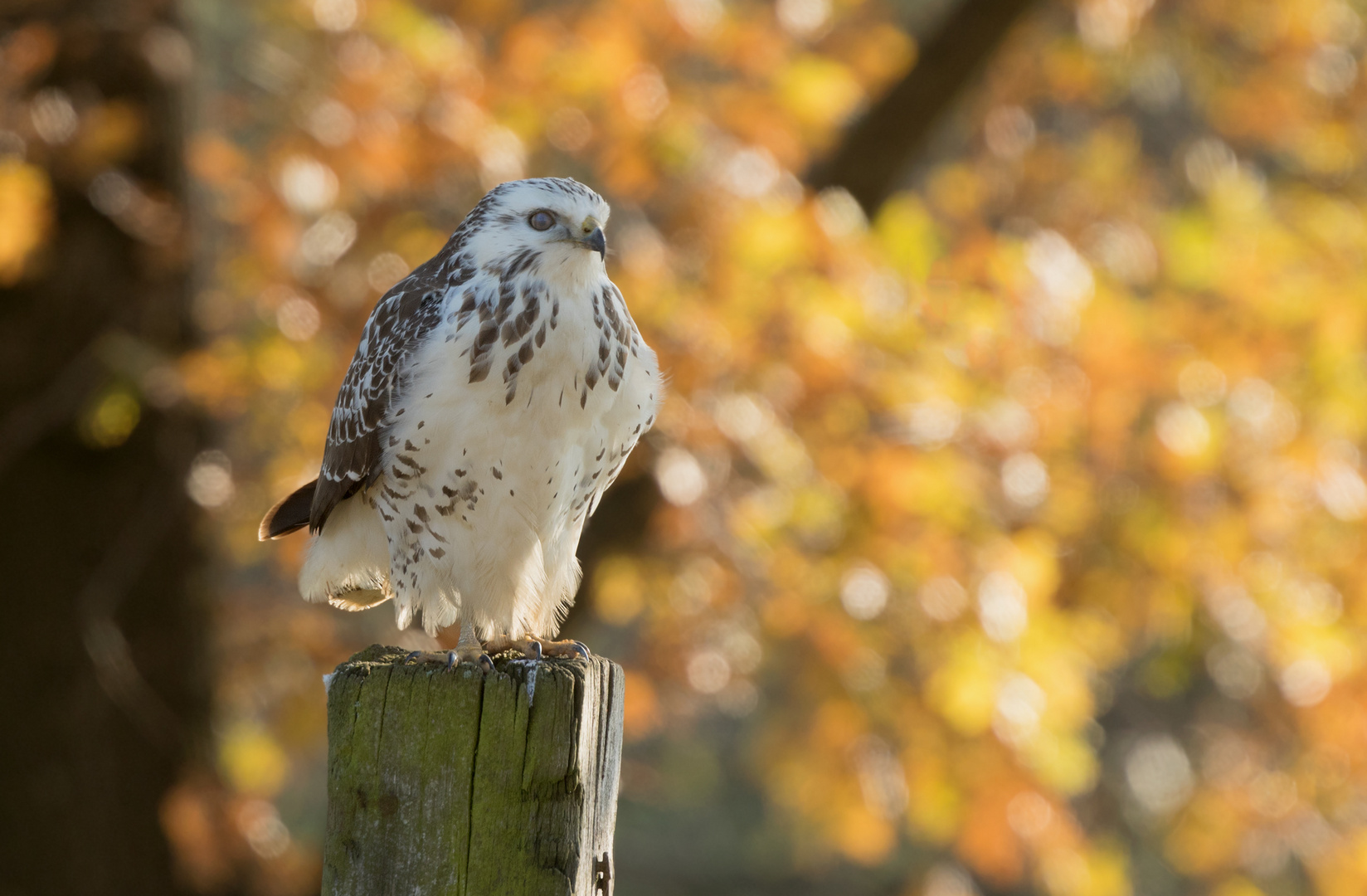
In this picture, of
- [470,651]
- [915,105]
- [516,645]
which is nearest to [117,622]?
[516,645]

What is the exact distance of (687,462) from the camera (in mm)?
4852

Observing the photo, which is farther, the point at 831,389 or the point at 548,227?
the point at 831,389

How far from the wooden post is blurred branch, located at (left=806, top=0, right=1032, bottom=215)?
14.2ft

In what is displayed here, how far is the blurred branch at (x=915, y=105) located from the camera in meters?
5.96

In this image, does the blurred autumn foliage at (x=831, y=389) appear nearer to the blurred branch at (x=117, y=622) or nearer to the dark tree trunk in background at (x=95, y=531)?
the dark tree trunk in background at (x=95, y=531)

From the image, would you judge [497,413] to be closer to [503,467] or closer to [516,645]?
[503,467]

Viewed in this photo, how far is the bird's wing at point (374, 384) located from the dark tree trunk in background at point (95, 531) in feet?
7.94

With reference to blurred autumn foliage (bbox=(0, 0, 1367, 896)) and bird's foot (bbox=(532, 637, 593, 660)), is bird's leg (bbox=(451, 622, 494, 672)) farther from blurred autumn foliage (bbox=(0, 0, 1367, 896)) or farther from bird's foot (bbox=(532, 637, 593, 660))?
blurred autumn foliage (bbox=(0, 0, 1367, 896))

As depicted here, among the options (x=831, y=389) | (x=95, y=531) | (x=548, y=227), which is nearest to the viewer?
(x=548, y=227)

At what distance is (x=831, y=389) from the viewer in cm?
515

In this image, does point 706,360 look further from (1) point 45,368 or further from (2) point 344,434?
(1) point 45,368

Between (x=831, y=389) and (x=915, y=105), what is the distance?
1617 mm

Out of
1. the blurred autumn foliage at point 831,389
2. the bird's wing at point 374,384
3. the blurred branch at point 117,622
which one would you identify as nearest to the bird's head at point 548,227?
the bird's wing at point 374,384

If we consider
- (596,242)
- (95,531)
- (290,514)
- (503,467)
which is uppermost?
(95,531)
